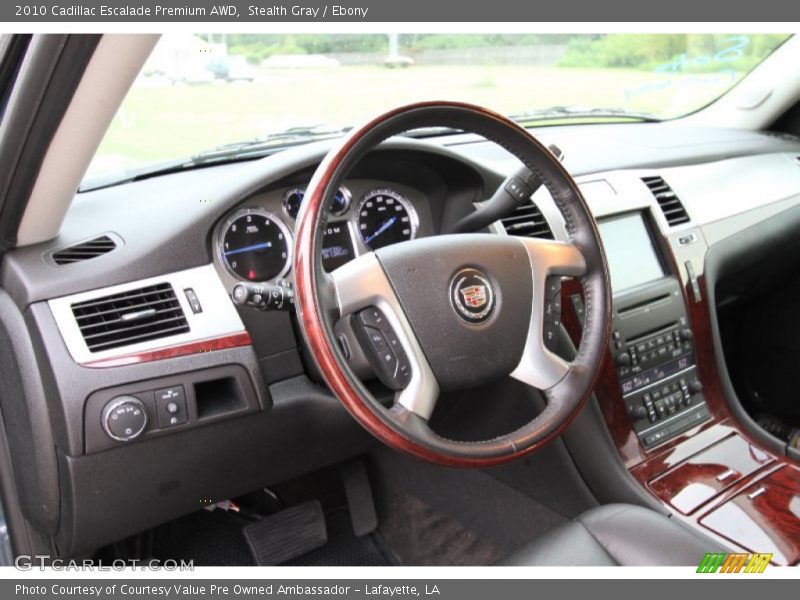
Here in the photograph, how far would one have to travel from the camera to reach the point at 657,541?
153 cm

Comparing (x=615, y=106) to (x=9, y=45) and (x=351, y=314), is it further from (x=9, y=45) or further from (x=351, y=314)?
(x=9, y=45)

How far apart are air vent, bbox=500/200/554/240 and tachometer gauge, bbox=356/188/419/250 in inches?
9.9

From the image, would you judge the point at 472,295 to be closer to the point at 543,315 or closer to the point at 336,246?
the point at 543,315

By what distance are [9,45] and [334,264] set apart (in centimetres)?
82

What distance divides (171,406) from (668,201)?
1593mm

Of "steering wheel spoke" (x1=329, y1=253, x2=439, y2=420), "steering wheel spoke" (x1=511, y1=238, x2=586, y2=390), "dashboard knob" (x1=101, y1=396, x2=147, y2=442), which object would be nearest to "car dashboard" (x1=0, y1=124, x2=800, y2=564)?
"dashboard knob" (x1=101, y1=396, x2=147, y2=442)

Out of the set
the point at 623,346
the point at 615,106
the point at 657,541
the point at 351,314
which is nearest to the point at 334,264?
the point at 351,314

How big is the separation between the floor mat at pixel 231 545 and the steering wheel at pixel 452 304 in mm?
1107

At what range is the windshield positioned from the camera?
5.80ft

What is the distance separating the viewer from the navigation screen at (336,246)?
5.94 ft

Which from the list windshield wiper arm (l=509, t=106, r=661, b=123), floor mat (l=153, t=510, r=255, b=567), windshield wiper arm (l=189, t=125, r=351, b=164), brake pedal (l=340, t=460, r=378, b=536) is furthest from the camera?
windshield wiper arm (l=509, t=106, r=661, b=123)

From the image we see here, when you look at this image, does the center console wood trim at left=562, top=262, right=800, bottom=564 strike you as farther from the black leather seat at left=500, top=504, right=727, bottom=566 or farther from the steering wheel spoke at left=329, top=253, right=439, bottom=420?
the steering wheel spoke at left=329, top=253, right=439, bottom=420

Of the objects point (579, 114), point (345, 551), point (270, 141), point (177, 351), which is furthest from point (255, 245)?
point (579, 114)

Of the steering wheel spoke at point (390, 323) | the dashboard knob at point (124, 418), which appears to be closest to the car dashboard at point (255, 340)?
the dashboard knob at point (124, 418)
